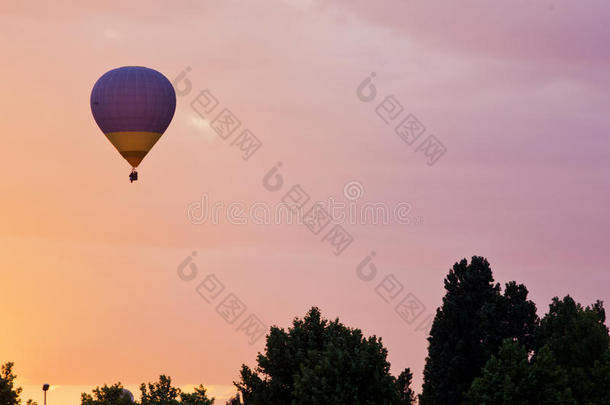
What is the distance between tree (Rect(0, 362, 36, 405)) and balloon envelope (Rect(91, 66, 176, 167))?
24621 millimetres

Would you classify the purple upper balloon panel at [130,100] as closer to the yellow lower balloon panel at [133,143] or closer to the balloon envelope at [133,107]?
the balloon envelope at [133,107]

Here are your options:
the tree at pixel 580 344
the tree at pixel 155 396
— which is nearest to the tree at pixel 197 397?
the tree at pixel 155 396

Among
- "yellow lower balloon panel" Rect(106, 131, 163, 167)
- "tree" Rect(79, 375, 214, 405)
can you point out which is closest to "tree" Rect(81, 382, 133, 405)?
"tree" Rect(79, 375, 214, 405)

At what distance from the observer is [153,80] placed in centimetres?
11075

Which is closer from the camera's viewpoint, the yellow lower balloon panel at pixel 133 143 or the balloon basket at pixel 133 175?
the yellow lower balloon panel at pixel 133 143

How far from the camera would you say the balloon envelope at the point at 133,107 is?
10919 cm

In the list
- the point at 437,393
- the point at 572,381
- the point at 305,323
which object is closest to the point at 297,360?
the point at 305,323

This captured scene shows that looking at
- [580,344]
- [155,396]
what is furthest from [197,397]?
[580,344]

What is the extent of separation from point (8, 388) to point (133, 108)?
27431 millimetres

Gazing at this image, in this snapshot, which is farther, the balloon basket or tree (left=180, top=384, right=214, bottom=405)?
the balloon basket

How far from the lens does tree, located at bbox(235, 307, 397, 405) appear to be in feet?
251

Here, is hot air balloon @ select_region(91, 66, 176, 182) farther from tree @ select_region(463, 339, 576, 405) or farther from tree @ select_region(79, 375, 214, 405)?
tree @ select_region(463, 339, 576, 405)

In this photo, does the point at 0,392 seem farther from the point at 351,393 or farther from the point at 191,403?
the point at 351,393

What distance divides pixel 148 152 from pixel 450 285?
30371 millimetres
